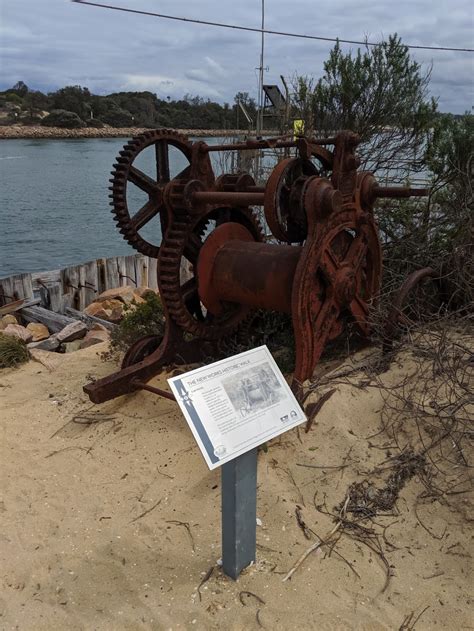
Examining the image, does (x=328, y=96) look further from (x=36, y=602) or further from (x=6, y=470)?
(x=36, y=602)

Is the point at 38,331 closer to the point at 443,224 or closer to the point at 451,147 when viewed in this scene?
the point at 443,224

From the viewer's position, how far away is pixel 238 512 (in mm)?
2377

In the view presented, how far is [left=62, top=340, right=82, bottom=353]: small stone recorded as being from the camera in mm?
5909

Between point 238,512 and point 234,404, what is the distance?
0.47 metres

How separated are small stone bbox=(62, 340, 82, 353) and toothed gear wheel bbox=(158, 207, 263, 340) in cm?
194

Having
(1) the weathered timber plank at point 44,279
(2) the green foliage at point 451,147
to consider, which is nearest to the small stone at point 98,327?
(1) the weathered timber plank at point 44,279

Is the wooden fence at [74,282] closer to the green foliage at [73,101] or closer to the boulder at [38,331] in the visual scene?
the boulder at [38,331]

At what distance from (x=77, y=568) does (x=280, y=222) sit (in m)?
2.12

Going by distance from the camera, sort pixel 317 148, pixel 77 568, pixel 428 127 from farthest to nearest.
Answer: pixel 428 127 → pixel 317 148 → pixel 77 568

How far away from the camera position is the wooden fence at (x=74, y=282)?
24.7 feet

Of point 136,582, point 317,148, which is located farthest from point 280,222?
point 136,582

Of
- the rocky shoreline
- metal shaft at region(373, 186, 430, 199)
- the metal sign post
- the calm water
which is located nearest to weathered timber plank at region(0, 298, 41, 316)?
metal shaft at region(373, 186, 430, 199)

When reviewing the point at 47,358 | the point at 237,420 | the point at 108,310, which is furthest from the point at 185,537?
the point at 108,310

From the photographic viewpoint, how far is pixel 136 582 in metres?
2.55
